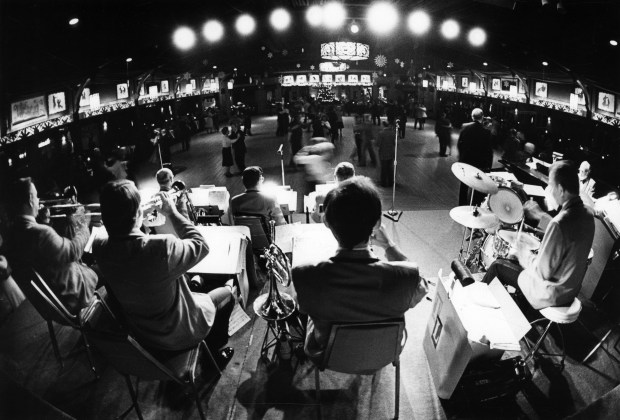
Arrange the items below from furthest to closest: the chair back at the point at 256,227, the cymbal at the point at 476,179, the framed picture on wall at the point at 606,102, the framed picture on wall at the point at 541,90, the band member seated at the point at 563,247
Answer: the framed picture on wall at the point at 541,90, the framed picture on wall at the point at 606,102, the chair back at the point at 256,227, the cymbal at the point at 476,179, the band member seated at the point at 563,247

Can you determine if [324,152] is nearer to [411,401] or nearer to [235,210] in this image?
[235,210]

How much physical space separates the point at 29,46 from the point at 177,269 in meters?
5.40

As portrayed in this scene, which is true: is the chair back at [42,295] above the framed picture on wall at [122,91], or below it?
below

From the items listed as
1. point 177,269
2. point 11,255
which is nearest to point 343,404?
point 177,269

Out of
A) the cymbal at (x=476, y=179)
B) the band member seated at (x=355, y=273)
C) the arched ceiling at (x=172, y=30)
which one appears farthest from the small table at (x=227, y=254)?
the arched ceiling at (x=172, y=30)

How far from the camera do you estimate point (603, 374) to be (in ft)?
8.74

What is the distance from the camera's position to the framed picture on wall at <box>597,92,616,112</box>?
288 inches

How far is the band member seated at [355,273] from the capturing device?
5.10 ft

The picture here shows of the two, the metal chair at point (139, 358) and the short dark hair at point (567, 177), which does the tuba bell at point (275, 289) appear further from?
the short dark hair at point (567, 177)

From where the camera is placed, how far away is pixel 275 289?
2635 mm

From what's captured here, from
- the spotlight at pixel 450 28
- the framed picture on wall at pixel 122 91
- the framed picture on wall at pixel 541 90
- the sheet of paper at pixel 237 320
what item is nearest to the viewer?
the sheet of paper at pixel 237 320

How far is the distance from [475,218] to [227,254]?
2455mm

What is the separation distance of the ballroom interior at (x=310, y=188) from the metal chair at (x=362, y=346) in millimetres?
78

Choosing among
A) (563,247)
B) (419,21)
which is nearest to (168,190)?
(563,247)
